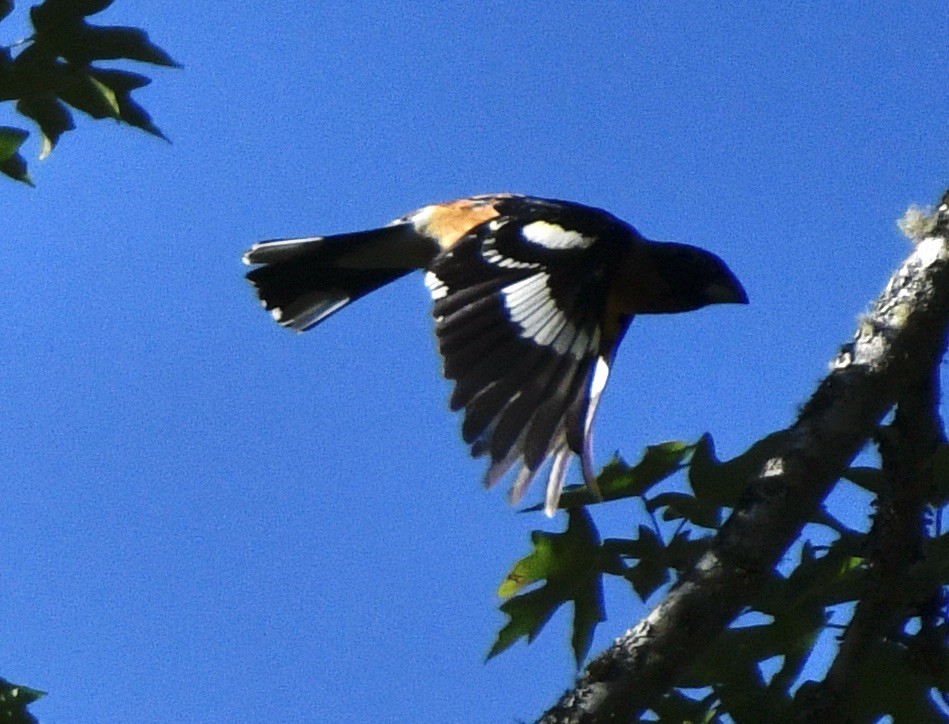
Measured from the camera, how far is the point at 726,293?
354 centimetres

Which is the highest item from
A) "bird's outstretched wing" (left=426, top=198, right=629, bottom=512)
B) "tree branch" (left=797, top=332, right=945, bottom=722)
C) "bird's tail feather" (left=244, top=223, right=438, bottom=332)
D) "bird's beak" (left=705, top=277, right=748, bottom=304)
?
"bird's tail feather" (left=244, top=223, right=438, bottom=332)

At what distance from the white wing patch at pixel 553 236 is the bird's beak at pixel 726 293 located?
20.9 inches

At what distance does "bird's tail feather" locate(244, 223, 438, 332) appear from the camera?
3.65 m

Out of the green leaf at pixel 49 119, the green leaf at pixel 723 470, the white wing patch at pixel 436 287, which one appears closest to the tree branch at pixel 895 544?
the green leaf at pixel 723 470

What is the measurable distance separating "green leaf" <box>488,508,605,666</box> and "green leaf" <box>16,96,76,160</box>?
1.35 meters

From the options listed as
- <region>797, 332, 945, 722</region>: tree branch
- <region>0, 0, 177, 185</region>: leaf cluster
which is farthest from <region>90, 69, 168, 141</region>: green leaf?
<region>797, 332, 945, 722</region>: tree branch

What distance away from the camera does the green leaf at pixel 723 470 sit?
2135 mm

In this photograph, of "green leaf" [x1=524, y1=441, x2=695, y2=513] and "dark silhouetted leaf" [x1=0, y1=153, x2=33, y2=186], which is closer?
"green leaf" [x1=524, y1=441, x2=695, y2=513]

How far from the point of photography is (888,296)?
215 centimetres

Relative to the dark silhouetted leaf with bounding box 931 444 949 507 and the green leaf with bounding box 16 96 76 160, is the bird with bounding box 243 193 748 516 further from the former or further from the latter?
the green leaf with bounding box 16 96 76 160

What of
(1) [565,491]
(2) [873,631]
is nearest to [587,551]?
(1) [565,491]

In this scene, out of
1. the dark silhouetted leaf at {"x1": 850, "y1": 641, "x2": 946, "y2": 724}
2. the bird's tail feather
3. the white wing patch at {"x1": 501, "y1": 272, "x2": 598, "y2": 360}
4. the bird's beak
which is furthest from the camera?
the bird's tail feather

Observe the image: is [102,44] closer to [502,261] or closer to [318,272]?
[502,261]

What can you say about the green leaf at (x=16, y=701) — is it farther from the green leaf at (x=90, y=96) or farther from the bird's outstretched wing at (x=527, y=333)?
the green leaf at (x=90, y=96)
